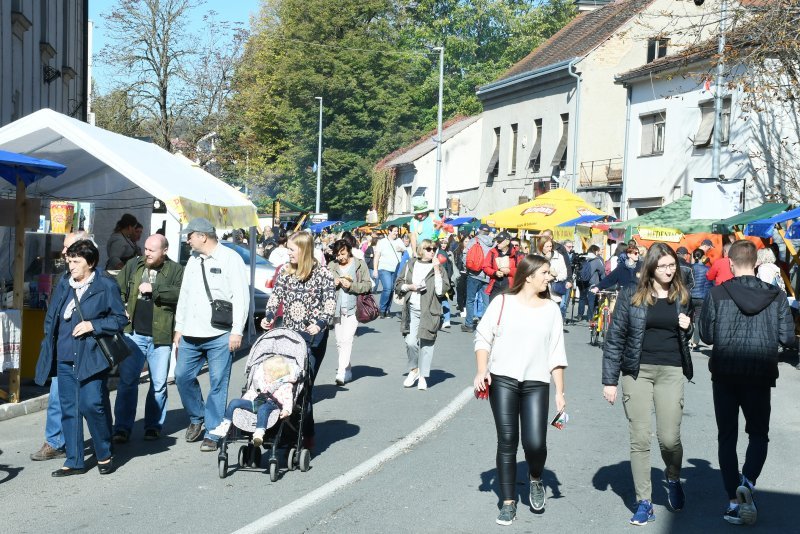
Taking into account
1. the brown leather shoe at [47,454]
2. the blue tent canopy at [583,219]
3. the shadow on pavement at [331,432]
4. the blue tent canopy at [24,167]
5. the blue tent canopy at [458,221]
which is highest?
the blue tent canopy at [24,167]

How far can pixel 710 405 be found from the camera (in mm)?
12211

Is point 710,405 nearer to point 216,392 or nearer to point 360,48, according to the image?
point 216,392

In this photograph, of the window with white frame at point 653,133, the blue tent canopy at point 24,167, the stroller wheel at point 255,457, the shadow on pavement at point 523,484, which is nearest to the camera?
the shadow on pavement at point 523,484

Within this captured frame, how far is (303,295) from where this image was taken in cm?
909

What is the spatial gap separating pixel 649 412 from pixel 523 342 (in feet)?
3.09

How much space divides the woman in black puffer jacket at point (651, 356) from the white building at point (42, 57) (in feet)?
50.7

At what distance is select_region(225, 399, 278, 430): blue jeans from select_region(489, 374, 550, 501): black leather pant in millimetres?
1880

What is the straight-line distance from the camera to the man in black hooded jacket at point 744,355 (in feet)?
22.6

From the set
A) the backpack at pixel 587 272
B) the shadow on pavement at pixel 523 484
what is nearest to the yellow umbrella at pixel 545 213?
the backpack at pixel 587 272

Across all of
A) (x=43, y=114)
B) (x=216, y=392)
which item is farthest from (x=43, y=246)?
(x=216, y=392)

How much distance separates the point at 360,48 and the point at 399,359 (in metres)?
51.3

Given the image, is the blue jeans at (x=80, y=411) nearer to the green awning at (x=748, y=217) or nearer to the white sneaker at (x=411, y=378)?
the white sneaker at (x=411, y=378)

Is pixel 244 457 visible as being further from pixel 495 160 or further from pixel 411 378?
pixel 495 160

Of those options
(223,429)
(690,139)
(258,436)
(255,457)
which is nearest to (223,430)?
(223,429)
